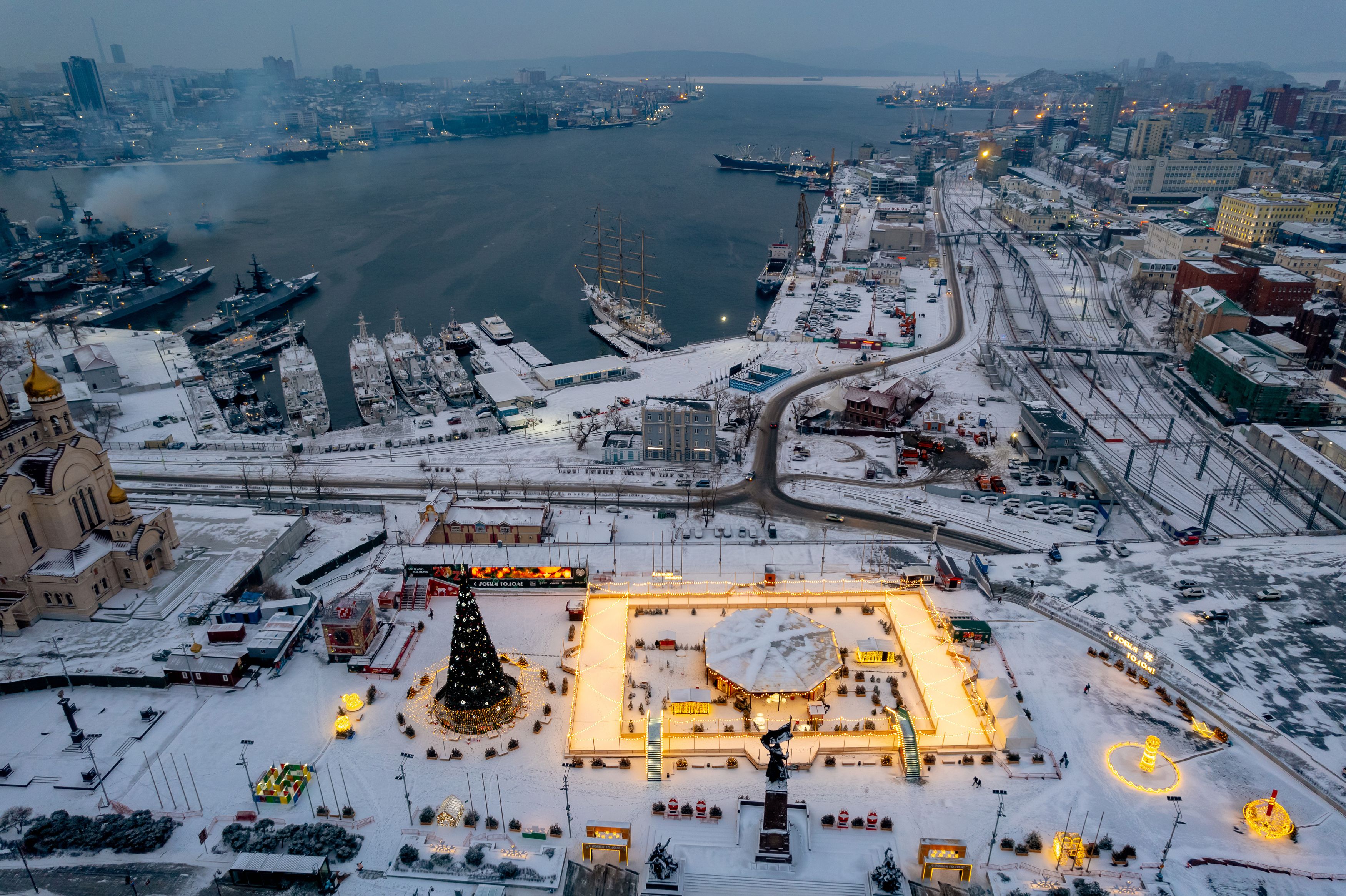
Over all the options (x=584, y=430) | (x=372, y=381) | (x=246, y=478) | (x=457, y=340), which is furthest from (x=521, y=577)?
(x=457, y=340)

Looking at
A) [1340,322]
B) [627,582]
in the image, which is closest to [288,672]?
[627,582]

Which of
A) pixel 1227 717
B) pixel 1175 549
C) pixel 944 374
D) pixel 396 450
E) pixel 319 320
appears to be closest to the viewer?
pixel 1227 717

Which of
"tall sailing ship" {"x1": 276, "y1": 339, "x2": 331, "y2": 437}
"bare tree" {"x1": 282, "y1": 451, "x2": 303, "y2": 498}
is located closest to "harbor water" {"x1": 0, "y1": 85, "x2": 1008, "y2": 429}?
"tall sailing ship" {"x1": 276, "y1": 339, "x2": 331, "y2": 437}

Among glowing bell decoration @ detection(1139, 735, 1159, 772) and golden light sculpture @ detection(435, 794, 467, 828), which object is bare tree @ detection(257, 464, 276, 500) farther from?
glowing bell decoration @ detection(1139, 735, 1159, 772)

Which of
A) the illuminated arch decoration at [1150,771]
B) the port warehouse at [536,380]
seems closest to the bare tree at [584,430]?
the port warehouse at [536,380]

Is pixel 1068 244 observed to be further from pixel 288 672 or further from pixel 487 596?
pixel 288 672

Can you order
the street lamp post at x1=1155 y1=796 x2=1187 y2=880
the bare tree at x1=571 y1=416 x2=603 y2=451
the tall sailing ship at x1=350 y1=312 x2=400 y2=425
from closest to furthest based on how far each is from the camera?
the street lamp post at x1=1155 y1=796 x2=1187 y2=880 < the bare tree at x1=571 y1=416 x2=603 y2=451 < the tall sailing ship at x1=350 y1=312 x2=400 y2=425
